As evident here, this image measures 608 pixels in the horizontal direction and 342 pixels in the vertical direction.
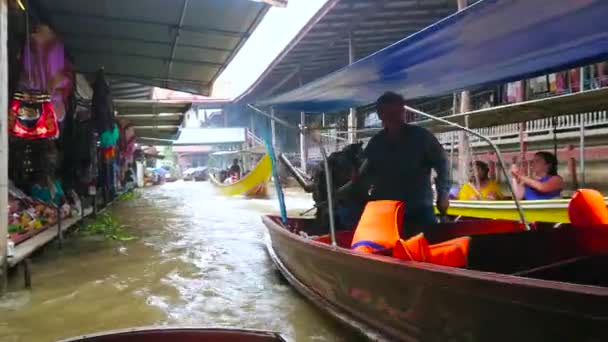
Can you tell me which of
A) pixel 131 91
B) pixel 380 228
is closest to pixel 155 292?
pixel 380 228

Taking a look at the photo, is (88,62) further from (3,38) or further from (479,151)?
(479,151)

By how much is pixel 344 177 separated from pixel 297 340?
1.66m

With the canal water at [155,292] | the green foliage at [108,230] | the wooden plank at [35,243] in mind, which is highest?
the wooden plank at [35,243]

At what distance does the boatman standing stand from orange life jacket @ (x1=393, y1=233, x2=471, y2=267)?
33.5 inches

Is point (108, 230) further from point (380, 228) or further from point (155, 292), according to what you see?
point (380, 228)

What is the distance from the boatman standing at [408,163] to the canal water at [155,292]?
100cm

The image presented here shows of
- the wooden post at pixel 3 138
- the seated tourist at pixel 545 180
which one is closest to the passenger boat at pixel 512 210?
the seated tourist at pixel 545 180

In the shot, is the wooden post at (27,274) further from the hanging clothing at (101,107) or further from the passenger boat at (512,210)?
the passenger boat at (512,210)

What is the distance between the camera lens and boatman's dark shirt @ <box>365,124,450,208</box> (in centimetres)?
322

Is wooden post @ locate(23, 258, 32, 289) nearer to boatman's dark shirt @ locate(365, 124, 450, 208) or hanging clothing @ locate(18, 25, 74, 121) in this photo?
hanging clothing @ locate(18, 25, 74, 121)

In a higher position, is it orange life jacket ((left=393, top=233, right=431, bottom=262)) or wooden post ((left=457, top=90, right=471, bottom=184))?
wooden post ((left=457, top=90, right=471, bottom=184))

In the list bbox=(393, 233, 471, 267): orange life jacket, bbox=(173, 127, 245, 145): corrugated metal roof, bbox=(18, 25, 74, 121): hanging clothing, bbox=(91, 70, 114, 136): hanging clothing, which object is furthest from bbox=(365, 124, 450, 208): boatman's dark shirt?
bbox=(173, 127, 245, 145): corrugated metal roof

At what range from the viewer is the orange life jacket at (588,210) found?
2557 mm

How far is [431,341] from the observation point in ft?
6.85
